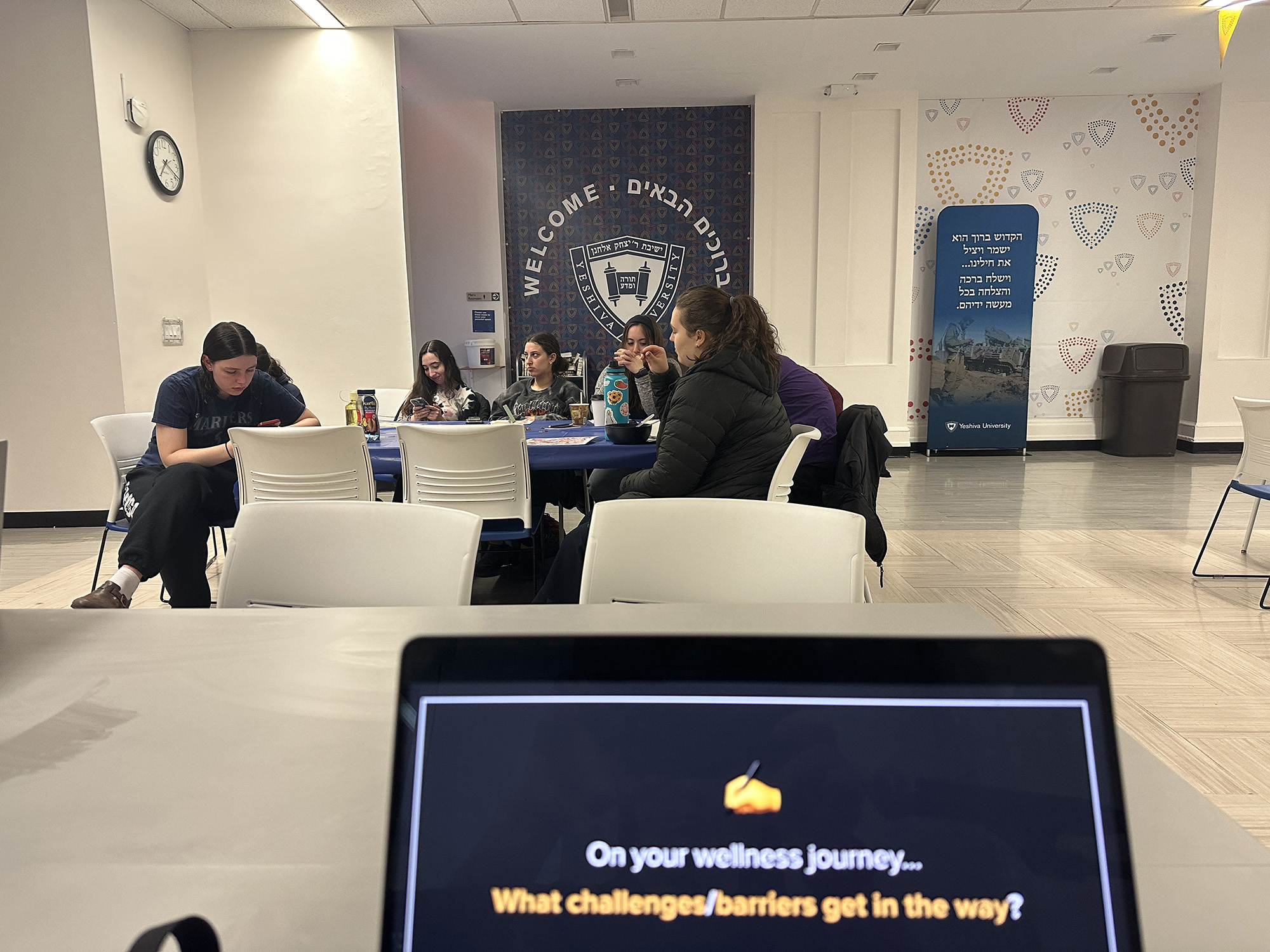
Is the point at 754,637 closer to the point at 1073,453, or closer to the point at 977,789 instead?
the point at 977,789

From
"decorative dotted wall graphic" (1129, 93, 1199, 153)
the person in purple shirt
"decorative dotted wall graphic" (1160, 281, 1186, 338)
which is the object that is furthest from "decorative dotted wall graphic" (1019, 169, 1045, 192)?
the person in purple shirt

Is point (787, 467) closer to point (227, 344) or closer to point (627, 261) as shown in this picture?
point (227, 344)

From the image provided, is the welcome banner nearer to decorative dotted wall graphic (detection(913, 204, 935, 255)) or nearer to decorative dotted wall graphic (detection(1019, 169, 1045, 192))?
decorative dotted wall graphic (detection(913, 204, 935, 255))

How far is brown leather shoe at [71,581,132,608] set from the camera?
254cm

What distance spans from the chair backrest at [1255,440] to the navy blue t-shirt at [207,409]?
418cm

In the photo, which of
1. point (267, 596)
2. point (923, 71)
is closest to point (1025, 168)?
point (923, 71)

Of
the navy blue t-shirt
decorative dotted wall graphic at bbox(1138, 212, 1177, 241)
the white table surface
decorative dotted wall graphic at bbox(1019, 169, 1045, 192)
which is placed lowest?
the white table surface

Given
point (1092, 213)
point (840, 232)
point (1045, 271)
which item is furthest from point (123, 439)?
point (1092, 213)

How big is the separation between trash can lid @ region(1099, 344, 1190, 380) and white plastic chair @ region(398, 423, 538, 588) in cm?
668

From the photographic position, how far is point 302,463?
302 centimetres

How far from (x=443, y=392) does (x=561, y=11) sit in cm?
267

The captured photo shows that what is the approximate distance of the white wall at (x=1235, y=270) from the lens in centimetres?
740

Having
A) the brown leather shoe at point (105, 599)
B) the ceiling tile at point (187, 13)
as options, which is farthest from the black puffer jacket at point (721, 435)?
the ceiling tile at point (187, 13)

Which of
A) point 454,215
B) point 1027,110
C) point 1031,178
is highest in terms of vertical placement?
point 1027,110
